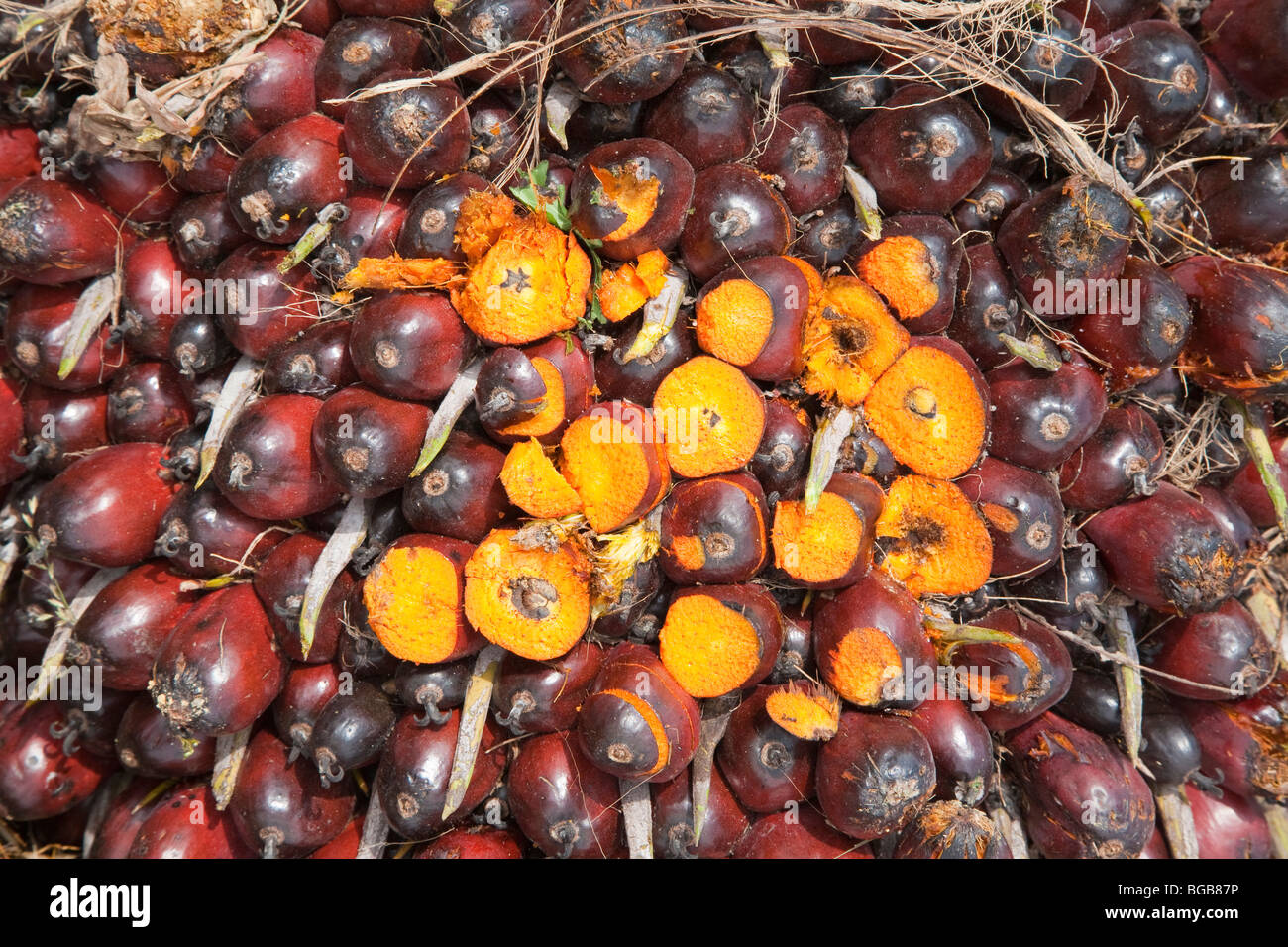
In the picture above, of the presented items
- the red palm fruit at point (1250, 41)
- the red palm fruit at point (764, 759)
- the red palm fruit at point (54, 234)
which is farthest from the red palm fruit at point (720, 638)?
the red palm fruit at point (1250, 41)

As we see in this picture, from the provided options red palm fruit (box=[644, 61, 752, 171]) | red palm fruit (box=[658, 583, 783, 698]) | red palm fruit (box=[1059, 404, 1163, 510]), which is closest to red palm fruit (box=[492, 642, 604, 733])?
red palm fruit (box=[658, 583, 783, 698])

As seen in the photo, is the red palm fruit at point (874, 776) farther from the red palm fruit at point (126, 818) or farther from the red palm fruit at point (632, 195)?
the red palm fruit at point (126, 818)

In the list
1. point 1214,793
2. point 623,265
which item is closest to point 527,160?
point 623,265

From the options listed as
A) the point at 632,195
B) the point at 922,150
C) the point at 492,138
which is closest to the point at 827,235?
the point at 922,150

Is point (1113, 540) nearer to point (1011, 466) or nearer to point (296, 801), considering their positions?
point (1011, 466)

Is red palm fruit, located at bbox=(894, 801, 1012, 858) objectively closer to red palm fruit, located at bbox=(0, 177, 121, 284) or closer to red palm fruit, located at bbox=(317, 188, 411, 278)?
red palm fruit, located at bbox=(317, 188, 411, 278)

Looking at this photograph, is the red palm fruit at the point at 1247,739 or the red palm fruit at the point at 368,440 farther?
the red palm fruit at the point at 1247,739
